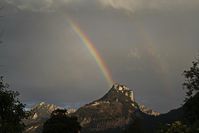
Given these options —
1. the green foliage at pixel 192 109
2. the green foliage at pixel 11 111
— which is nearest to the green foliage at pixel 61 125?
the green foliage at pixel 192 109

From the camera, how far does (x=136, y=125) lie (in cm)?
12338

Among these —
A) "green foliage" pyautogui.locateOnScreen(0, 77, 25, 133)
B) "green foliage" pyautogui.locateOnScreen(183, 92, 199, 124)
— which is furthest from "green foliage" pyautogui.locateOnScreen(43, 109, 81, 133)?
"green foliage" pyautogui.locateOnScreen(0, 77, 25, 133)

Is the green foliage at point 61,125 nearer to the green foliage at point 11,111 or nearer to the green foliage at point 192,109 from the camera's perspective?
the green foliage at point 192,109

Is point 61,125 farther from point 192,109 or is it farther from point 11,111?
point 11,111

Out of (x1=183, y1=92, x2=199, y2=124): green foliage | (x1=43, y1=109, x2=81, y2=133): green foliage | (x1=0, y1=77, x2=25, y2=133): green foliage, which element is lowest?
(x1=0, y1=77, x2=25, y2=133): green foliage

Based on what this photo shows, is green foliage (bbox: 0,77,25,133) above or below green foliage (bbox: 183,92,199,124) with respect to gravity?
below

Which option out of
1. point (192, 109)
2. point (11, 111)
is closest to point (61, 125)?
point (192, 109)

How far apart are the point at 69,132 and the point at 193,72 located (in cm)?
3104

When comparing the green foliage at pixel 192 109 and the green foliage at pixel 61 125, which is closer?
the green foliage at pixel 192 109

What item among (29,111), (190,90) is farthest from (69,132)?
(29,111)

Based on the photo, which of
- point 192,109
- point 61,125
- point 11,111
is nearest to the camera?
point 11,111

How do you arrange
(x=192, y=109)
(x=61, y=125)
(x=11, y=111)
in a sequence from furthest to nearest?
(x=61, y=125) → (x=192, y=109) → (x=11, y=111)

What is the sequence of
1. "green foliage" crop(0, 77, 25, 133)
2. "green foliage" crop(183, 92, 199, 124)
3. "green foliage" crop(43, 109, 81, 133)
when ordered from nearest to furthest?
1. "green foliage" crop(0, 77, 25, 133)
2. "green foliage" crop(183, 92, 199, 124)
3. "green foliage" crop(43, 109, 81, 133)

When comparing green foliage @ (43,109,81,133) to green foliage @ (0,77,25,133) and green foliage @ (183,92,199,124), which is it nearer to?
green foliage @ (183,92,199,124)
